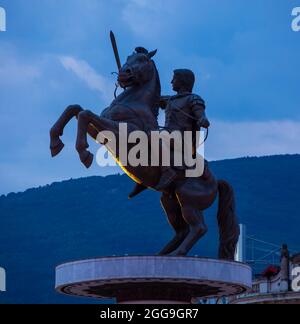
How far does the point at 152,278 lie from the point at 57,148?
12.7 ft

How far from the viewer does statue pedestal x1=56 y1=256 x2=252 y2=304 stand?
2389cm

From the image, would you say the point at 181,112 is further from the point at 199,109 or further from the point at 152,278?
the point at 152,278

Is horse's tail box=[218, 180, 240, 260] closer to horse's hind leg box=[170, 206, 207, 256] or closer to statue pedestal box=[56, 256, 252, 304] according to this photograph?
horse's hind leg box=[170, 206, 207, 256]

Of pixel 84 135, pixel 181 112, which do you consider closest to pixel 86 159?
pixel 84 135

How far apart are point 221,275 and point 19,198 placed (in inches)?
5483

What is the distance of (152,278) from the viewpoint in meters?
23.9

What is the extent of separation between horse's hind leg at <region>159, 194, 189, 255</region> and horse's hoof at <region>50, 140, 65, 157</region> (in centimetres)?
281

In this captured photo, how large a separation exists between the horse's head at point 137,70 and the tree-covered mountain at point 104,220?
8539 centimetres

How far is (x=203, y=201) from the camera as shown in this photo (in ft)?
86.4

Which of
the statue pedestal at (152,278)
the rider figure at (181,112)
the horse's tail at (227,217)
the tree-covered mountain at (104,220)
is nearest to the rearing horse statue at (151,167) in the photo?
the horse's tail at (227,217)

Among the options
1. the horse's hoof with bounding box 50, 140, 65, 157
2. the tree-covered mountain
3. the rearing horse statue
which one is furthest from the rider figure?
the tree-covered mountain

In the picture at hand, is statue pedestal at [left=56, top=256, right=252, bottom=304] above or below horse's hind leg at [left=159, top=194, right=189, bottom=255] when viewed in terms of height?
below
